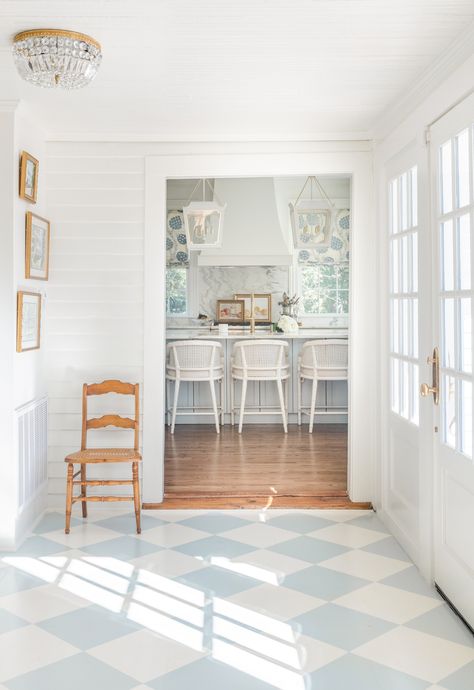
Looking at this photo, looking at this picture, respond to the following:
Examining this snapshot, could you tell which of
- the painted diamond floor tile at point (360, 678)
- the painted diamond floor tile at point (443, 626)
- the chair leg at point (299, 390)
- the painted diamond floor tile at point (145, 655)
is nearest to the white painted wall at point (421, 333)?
the painted diamond floor tile at point (443, 626)

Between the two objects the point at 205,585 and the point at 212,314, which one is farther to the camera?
the point at 212,314

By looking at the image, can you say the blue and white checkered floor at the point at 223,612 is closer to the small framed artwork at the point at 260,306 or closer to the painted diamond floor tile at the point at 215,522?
the painted diamond floor tile at the point at 215,522

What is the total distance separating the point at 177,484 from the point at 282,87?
9.53 ft

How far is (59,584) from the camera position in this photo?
335 centimetres

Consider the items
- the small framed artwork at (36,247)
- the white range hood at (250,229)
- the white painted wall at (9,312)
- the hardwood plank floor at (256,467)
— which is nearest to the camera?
the white painted wall at (9,312)

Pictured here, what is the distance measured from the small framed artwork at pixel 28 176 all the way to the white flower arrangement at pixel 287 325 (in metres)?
4.16

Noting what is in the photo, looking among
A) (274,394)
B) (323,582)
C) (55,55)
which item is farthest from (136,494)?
(274,394)

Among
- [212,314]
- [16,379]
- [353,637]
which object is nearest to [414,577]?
[353,637]

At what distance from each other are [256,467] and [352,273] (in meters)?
1.91

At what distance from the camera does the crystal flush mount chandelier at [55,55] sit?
2.84 meters

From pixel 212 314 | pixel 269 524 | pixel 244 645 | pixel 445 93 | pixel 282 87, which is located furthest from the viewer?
pixel 212 314

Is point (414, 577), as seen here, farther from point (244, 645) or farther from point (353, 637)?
point (244, 645)

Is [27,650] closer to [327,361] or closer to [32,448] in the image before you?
[32,448]

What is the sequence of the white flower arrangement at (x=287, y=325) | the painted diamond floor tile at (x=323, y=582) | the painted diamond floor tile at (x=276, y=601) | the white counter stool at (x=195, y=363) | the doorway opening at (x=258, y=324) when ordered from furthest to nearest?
1. the white flower arrangement at (x=287, y=325)
2. the white counter stool at (x=195, y=363)
3. the doorway opening at (x=258, y=324)
4. the painted diamond floor tile at (x=323, y=582)
5. the painted diamond floor tile at (x=276, y=601)
